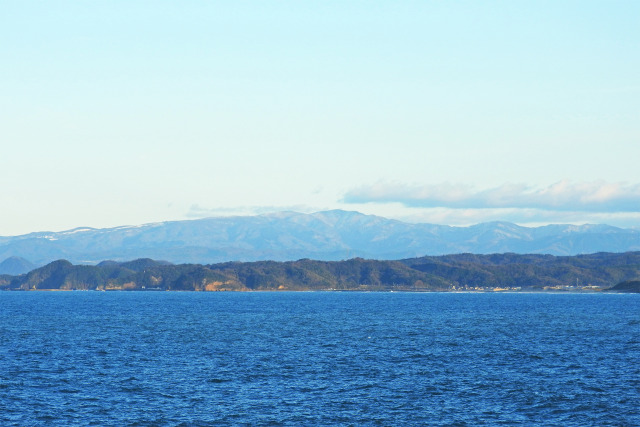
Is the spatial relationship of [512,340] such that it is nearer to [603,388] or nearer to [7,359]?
[603,388]

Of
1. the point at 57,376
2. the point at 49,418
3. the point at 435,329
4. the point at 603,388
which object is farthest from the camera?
the point at 435,329

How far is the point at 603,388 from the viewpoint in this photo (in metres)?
84.6

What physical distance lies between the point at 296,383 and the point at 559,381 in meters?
29.5

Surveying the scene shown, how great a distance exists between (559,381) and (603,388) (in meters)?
5.76

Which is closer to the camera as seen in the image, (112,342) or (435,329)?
(112,342)

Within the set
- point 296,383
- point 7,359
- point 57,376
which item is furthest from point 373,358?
point 7,359

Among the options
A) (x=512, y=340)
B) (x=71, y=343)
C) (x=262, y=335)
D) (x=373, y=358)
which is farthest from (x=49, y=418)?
(x=512, y=340)

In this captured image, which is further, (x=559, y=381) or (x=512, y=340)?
(x=512, y=340)

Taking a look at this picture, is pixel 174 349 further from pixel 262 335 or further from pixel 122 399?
pixel 122 399

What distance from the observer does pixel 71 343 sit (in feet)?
428

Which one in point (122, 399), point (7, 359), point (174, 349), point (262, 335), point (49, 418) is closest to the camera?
point (49, 418)

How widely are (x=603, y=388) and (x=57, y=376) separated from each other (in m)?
61.1

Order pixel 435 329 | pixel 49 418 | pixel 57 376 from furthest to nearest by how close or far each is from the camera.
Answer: pixel 435 329 → pixel 57 376 → pixel 49 418

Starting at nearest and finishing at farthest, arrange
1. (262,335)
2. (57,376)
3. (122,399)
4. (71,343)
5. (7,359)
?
(122,399) → (57,376) → (7,359) → (71,343) → (262,335)
